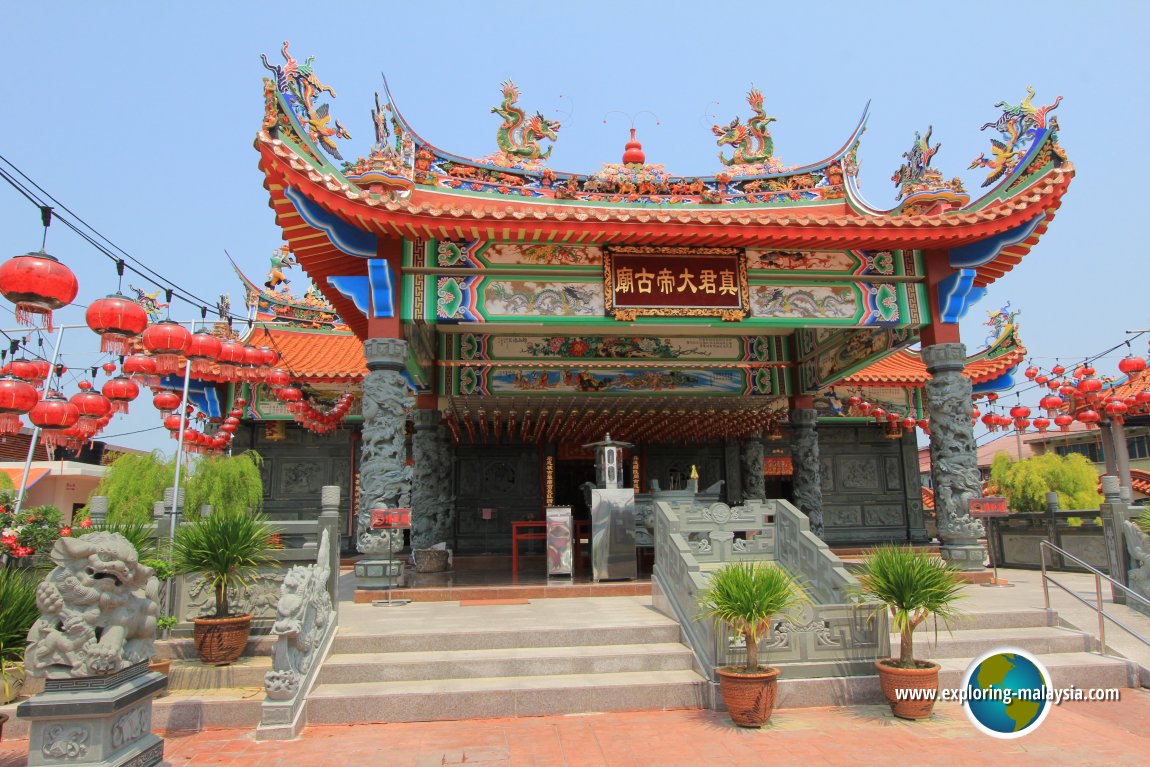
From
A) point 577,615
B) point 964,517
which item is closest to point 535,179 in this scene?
point 577,615

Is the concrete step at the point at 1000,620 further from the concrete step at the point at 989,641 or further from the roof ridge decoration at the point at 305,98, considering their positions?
the roof ridge decoration at the point at 305,98

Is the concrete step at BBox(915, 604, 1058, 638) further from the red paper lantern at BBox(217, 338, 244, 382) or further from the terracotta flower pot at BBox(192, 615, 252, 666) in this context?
the red paper lantern at BBox(217, 338, 244, 382)

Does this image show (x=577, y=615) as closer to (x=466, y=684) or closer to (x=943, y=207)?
(x=466, y=684)

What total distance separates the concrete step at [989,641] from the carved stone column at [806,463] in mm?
6032

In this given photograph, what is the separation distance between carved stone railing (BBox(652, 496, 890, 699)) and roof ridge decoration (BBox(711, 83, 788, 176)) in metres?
6.62

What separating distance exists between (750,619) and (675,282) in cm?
Answer: 479

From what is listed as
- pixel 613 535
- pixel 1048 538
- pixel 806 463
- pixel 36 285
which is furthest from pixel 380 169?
pixel 1048 538

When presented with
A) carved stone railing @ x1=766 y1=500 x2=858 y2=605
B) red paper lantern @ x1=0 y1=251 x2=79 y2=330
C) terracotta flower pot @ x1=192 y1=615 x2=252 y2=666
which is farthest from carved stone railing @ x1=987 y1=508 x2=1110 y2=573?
red paper lantern @ x1=0 y1=251 x2=79 y2=330

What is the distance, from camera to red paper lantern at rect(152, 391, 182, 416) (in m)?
10.9

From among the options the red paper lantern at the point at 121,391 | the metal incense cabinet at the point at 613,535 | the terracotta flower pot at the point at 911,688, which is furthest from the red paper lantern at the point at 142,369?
the terracotta flower pot at the point at 911,688

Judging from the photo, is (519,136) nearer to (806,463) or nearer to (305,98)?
(305,98)

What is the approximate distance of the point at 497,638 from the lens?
6168mm

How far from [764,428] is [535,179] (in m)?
7.28

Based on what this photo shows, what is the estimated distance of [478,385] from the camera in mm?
12383
